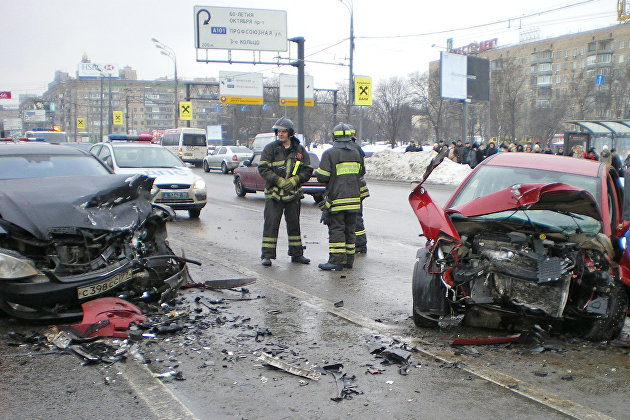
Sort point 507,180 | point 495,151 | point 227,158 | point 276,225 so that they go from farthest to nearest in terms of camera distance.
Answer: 1. point 227,158
2. point 495,151
3. point 276,225
4. point 507,180

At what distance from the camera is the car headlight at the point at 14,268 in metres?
4.94

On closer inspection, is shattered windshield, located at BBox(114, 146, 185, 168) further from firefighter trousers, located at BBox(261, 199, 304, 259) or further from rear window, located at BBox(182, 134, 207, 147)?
rear window, located at BBox(182, 134, 207, 147)

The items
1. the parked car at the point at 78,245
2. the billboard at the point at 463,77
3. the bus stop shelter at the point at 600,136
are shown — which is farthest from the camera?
the billboard at the point at 463,77

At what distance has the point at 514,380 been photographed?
4.21m

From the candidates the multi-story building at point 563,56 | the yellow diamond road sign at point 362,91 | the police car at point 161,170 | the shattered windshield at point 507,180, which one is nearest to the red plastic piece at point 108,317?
the shattered windshield at point 507,180

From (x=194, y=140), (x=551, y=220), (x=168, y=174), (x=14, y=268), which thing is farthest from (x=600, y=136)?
(x=194, y=140)

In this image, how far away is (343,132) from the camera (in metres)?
8.09

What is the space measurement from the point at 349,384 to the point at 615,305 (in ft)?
7.97

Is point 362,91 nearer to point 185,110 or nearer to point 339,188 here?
point 185,110

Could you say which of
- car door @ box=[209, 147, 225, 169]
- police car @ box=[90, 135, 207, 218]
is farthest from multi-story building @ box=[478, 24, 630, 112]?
police car @ box=[90, 135, 207, 218]

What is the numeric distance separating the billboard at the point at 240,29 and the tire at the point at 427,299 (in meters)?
33.7

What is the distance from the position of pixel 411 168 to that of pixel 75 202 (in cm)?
2592

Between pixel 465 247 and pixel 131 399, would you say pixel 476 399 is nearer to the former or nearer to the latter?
pixel 465 247

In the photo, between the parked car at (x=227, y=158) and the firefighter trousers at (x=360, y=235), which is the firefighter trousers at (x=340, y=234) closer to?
the firefighter trousers at (x=360, y=235)
